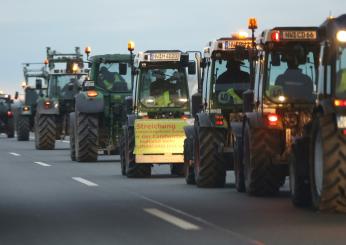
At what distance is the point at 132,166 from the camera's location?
24984 mm

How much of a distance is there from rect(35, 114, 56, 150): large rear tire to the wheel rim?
89.5ft

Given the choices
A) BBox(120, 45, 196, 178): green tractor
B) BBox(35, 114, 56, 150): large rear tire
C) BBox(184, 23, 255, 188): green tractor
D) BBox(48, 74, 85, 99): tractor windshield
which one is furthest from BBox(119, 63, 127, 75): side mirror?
BBox(48, 74, 85, 99): tractor windshield

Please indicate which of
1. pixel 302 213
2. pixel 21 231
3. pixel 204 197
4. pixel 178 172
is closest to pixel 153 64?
pixel 178 172

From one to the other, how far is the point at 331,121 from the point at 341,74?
56 cm

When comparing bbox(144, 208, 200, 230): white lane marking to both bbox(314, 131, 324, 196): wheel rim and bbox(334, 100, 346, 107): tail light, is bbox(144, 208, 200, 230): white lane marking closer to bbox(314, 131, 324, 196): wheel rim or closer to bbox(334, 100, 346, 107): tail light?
bbox(314, 131, 324, 196): wheel rim

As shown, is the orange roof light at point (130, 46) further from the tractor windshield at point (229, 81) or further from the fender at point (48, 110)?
the fender at point (48, 110)

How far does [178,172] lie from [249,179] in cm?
760

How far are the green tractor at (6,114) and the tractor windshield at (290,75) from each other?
4629 centimetres

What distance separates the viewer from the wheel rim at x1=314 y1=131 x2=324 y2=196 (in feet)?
50.1

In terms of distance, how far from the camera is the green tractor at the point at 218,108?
68.8ft

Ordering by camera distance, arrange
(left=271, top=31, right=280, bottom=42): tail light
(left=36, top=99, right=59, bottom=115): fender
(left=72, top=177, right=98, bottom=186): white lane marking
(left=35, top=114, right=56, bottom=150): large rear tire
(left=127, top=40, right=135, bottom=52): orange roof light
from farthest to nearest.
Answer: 1. (left=35, top=114, right=56, bottom=150): large rear tire
2. (left=36, top=99, right=59, bottom=115): fender
3. (left=127, top=40, right=135, bottom=52): orange roof light
4. (left=72, top=177, right=98, bottom=186): white lane marking
5. (left=271, top=31, right=280, bottom=42): tail light

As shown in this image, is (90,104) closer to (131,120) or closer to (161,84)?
(161,84)

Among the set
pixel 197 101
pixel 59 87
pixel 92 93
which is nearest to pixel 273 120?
pixel 197 101

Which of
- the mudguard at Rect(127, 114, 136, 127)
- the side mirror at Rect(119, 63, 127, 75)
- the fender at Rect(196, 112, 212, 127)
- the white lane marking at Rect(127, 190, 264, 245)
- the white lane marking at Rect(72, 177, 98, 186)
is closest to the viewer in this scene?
the white lane marking at Rect(127, 190, 264, 245)
